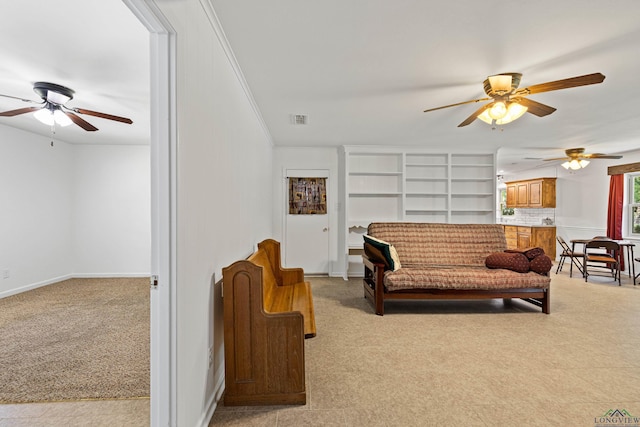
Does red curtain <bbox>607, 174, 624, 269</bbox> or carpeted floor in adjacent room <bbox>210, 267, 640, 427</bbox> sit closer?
carpeted floor in adjacent room <bbox>210, 267, 640, 427</bbox>

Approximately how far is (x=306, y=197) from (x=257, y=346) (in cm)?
390

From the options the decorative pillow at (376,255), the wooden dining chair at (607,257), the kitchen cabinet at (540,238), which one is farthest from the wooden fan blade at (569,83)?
the kitchen cabinet at (540,238)

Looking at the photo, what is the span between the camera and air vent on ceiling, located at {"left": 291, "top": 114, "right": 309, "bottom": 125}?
3779 mm

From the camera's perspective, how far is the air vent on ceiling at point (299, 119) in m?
3.78

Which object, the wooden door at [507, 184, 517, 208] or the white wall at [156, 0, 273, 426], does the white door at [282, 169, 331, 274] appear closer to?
the white wall at [156, 0, 273, 426]

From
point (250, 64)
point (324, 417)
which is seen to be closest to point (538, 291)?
point (324, 417)

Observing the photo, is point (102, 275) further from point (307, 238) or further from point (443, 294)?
point (443, 294)

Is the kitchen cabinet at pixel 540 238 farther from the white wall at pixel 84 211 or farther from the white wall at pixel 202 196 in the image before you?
the white wall at pixel 84 211

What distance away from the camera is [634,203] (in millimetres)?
5809

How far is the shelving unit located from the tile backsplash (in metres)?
3.20

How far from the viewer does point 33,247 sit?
4559 mm

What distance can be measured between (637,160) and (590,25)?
569 centimetres

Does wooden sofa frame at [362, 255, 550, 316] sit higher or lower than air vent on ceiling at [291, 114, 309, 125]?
lower

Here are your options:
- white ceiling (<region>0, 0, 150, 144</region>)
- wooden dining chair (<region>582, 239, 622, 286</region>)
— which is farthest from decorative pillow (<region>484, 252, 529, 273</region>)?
white ceiling (<region>0, 0, 150, 144</region>)
